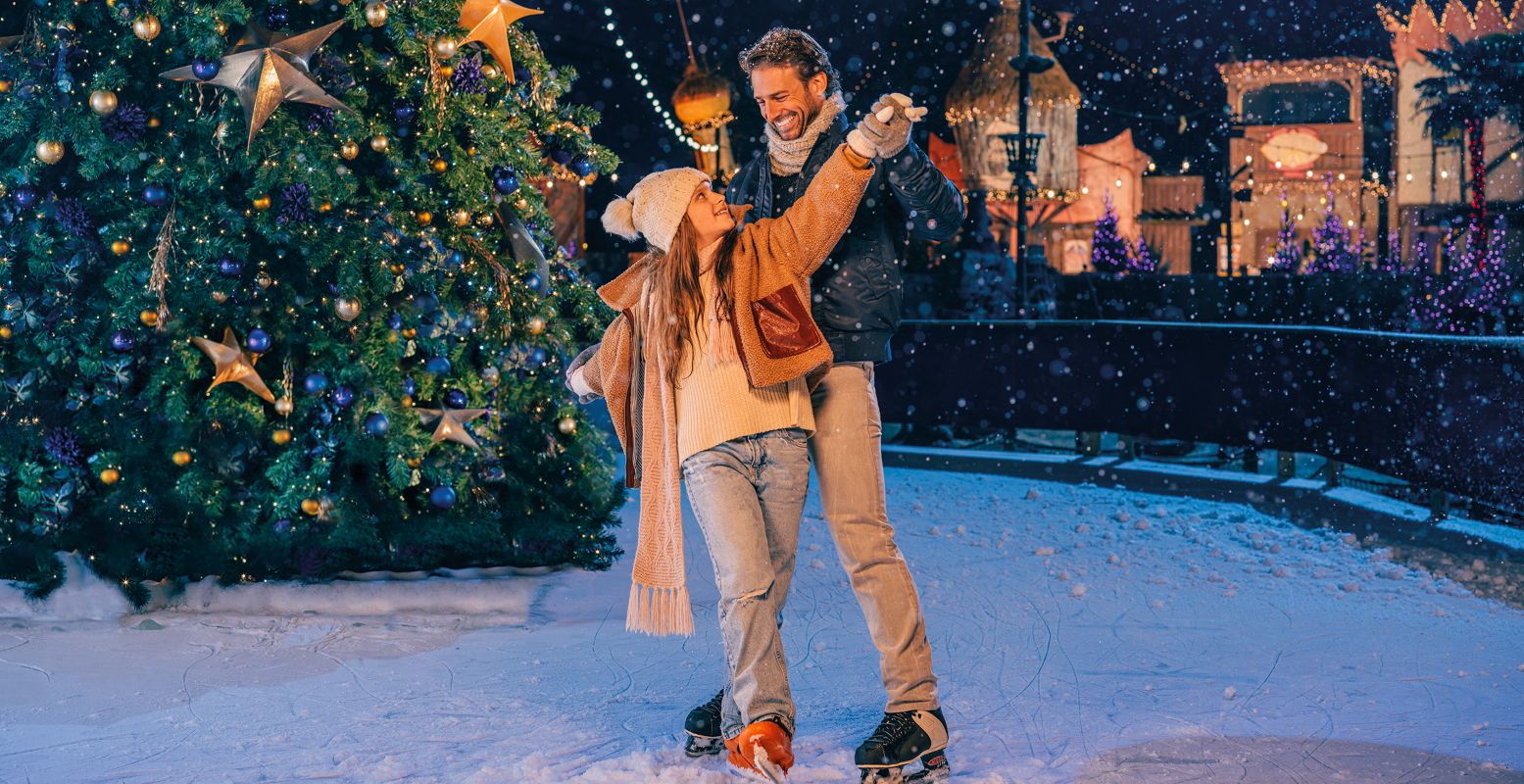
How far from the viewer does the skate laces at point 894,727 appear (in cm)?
357

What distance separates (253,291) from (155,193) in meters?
0.52

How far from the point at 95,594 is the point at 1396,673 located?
16.3 feet

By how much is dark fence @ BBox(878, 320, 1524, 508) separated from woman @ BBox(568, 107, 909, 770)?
14.9 ft

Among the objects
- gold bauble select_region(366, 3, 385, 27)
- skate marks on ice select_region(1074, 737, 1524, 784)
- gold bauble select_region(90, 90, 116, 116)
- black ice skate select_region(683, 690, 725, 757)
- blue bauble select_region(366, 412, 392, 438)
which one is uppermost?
gold bauble select_region(366, 3, 385, 27)

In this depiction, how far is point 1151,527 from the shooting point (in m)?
7.45

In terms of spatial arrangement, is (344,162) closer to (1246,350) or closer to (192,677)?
(192,677)

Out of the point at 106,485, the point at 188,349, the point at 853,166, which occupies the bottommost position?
the point at 106,485

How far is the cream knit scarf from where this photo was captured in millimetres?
3689

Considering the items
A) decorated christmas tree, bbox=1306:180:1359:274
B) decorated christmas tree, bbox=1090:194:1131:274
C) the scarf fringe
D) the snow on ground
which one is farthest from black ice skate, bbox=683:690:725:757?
decorated christmas tree, bbox=1306:180:1359:274

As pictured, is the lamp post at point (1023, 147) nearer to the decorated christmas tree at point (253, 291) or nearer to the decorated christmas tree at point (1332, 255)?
the decorated christmas tree at point (1332, 255)

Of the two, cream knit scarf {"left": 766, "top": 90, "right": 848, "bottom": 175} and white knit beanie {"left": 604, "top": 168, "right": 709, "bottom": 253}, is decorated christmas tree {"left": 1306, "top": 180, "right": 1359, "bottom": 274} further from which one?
white knit beanie {"left": 604, "top": 168, "right": 709, "bottom": 253}

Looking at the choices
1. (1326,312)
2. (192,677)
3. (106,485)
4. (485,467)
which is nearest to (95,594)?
(106,485)

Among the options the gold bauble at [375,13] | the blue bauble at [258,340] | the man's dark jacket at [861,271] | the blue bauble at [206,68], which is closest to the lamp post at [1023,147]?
the gold bauble at [375,13]

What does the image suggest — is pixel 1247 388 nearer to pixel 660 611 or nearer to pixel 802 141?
pixel 802 141
